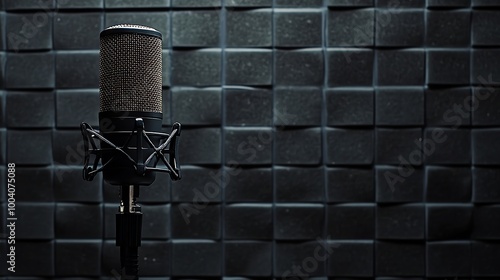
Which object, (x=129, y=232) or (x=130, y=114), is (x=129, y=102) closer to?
(x=130, y=114)

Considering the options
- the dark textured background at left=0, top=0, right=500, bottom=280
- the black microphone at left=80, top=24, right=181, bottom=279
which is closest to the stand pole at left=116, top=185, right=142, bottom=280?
the black microphone at left=80, top=24, right=181, bottom=279

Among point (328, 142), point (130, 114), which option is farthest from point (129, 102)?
point (328, 142)

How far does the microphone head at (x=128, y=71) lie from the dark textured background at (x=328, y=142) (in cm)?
83

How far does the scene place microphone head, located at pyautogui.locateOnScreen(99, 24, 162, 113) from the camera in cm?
107

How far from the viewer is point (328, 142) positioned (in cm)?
193

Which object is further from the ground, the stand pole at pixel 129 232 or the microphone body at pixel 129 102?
the microphone body at pixel 129 102

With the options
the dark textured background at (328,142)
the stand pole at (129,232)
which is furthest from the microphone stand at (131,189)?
the dark textured background at (328,142)

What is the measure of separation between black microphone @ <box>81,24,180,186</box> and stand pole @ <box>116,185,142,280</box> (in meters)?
0.04

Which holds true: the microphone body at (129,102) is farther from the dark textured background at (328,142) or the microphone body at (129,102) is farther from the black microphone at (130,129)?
the dark textured background at (328,142)

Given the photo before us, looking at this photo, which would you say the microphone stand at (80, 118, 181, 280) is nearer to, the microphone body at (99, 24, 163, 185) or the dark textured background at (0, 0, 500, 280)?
the microphone body at (99, 24, 163, 185)

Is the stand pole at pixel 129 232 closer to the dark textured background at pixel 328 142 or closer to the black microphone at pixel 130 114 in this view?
the black microphone at pixel 130 114

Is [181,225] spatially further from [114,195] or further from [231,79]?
[231,79]

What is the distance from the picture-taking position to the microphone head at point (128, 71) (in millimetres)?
1072

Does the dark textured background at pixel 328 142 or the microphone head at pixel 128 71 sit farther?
the dark textured background at pixel 328 142
